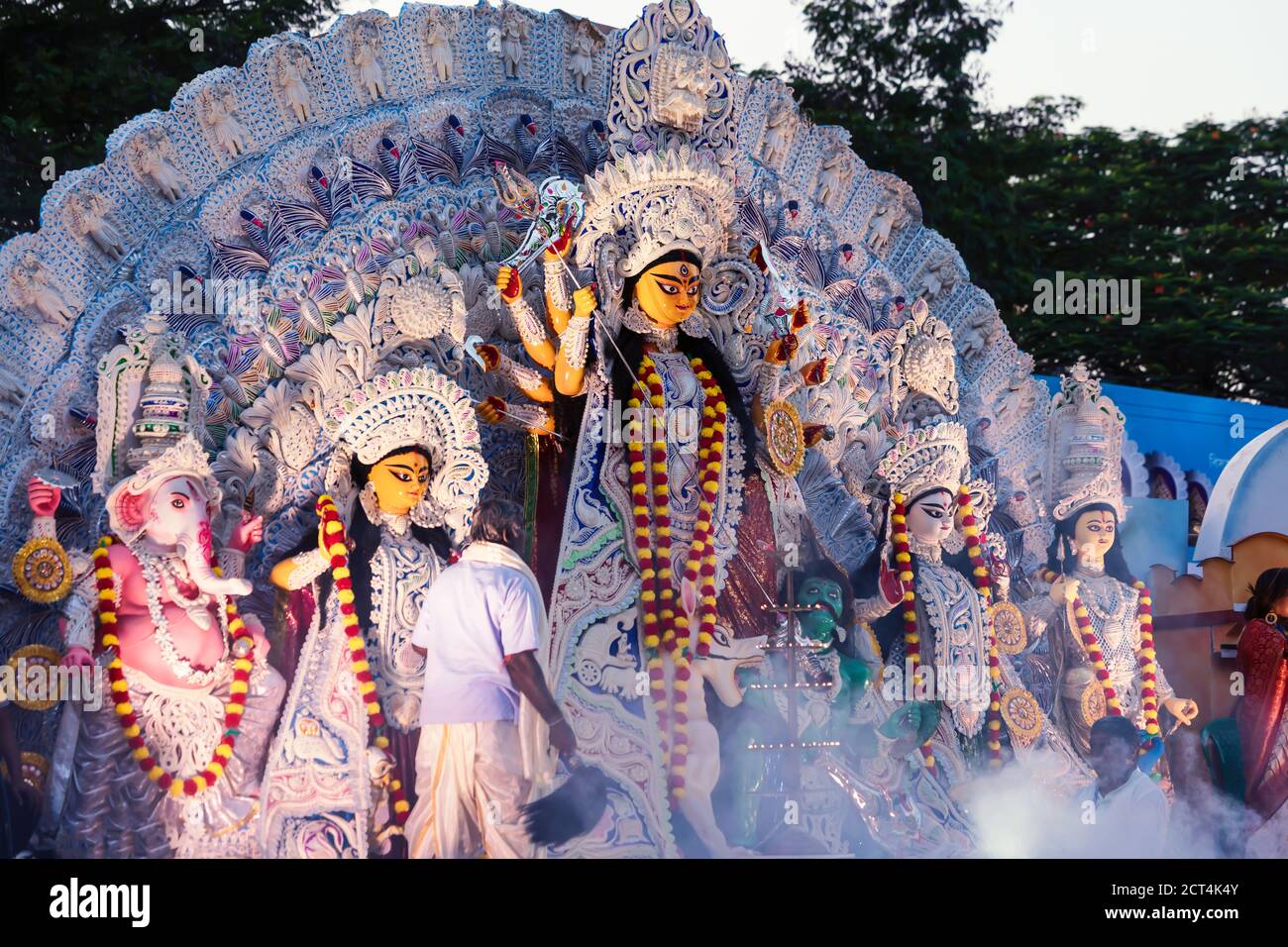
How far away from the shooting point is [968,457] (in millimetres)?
9086

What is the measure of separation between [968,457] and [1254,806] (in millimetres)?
2592

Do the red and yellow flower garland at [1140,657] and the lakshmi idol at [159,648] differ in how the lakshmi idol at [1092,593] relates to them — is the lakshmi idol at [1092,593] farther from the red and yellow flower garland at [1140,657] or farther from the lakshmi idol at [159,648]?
the lakshmi idol at [159,648]

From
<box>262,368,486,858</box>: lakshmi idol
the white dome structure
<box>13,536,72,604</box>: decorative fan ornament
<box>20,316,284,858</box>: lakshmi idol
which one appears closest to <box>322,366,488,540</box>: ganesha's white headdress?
<box>262,368,486,858</box>: lakshmi idol

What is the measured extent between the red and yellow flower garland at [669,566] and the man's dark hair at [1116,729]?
2.85 metres

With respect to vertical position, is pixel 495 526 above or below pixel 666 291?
below

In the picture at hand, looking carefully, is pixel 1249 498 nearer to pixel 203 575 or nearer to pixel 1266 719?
pixel 1266 719

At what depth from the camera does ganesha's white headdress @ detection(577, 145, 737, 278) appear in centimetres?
745

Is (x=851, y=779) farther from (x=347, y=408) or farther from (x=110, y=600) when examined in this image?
(x=110, y=600)

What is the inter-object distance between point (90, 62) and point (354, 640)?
21.6ft

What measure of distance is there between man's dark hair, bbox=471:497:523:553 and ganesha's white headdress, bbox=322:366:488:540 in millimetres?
48

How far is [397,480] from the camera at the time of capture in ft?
23.0

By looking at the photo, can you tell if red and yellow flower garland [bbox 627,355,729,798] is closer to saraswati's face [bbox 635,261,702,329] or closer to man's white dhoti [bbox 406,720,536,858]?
saraswati's face [bbox 635,261,702,329]

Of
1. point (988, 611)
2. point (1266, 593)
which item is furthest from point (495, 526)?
point (1266, 593)

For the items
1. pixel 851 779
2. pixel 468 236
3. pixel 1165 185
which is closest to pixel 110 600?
pixel 468 236
